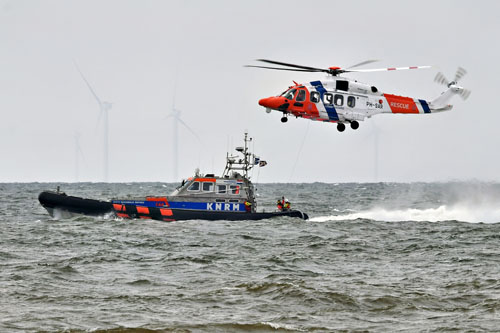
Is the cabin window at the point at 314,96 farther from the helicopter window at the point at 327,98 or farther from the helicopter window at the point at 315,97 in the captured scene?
the helicopter window at the point at 327,98

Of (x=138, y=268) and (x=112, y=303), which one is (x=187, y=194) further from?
(x=112, y=303)

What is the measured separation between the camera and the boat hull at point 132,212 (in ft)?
114

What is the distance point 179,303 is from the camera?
55.8ft

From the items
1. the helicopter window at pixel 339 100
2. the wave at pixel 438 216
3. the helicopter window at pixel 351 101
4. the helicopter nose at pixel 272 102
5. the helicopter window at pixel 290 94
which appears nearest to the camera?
the helicopter nose at pixel 272 102

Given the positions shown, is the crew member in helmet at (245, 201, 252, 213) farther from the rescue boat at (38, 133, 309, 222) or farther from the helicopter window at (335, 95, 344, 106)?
the helicopter window at (335, 95, 344, 106)

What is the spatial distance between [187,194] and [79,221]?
5.61 m

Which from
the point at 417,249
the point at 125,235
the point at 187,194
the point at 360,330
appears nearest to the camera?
the point at 360,330

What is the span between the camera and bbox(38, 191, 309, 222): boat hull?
34.7 metres

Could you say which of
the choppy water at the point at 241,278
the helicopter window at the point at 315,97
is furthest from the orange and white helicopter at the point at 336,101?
the choppy water at the point at 241,278

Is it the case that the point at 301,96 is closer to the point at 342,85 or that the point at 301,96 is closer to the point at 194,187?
the point at 342,85

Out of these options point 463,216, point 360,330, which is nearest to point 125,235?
point 360,330

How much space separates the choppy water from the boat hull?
2.77ft

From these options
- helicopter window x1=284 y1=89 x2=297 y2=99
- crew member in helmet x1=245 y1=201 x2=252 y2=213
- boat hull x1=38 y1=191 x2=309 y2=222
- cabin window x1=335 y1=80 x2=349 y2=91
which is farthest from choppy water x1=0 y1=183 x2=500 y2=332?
cabin window x1=335 y1=80 x2=349 y2=91

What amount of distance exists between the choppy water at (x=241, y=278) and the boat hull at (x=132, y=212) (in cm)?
84
